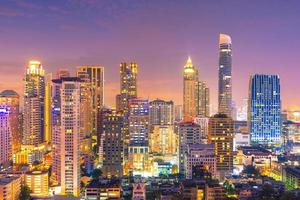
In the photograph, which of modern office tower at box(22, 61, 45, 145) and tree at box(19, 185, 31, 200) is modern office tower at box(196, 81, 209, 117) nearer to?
modern office tower at box(22, 61, 45, 145)

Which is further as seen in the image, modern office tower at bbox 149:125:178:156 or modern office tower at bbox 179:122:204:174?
modern office tower at bbox 149:125:178:156

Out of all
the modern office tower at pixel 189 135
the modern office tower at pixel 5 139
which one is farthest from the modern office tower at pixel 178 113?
the modern office tower at pixel 5 139

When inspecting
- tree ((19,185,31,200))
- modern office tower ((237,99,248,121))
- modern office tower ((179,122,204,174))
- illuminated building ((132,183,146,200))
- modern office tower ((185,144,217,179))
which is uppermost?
modern office tower ((237,99,248,121))

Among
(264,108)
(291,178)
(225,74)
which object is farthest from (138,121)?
(225,74)

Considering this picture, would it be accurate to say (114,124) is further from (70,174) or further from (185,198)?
(185,198)

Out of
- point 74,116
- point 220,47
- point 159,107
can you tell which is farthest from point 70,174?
point 220,47

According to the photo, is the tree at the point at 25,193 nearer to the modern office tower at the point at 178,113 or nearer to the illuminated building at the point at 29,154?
the illuminated building at the point at 29,154

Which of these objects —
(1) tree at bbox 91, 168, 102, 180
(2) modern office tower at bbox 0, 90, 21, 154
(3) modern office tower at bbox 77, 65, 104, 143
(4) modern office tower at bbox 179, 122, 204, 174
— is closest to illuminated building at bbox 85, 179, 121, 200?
(1) tree at bbox 91, 168, 102, 180
